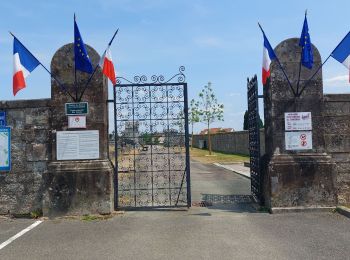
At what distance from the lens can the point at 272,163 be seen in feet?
31.3

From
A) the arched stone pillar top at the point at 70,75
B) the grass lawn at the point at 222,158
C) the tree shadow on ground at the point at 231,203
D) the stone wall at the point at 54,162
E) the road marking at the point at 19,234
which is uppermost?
the arched stone pillar top at the point at 70,75

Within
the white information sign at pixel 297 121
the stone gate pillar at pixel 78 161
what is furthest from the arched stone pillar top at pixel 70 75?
the white information sign at pixel 297 121

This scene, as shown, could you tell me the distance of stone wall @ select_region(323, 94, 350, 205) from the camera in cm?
1000

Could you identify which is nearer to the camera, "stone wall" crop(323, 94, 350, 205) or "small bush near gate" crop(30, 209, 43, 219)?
"small bush near gate" crop(30, 209, 43, 219)

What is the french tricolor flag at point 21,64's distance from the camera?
9.11 m

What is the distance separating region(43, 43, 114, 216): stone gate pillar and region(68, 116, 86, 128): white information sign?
0.28 feet

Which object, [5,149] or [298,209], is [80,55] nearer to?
[5,149]

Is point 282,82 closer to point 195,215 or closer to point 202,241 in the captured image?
point 195,215

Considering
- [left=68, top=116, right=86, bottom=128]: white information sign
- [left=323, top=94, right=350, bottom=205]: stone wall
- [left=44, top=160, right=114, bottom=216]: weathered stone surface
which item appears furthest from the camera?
[left=323, top=94, right=350, bottom=205]: stone wall

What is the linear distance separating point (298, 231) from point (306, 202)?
2013mm

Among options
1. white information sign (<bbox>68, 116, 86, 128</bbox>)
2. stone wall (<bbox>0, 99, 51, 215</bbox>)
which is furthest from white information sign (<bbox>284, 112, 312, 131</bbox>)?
stone wall (<bbox>0, 99, 51, 215</bbox>)

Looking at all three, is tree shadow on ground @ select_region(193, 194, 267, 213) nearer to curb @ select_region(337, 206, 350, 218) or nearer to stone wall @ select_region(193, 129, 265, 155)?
curb @ select_region(337, 206, 350, 218)

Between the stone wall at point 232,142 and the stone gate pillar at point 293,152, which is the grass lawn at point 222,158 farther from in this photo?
the stone gate pillar at point 293,152

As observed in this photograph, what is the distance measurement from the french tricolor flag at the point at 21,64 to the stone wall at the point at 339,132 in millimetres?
6425
